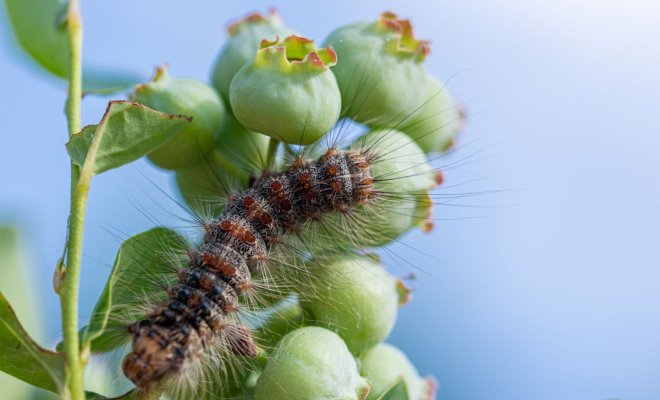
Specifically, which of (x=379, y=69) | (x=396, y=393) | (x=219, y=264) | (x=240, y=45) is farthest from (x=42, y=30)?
(x=396, y=393)

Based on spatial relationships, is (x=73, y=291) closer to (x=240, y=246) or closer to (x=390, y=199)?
(x=240, y=246)

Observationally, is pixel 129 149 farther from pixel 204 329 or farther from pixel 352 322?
pixel 352 322

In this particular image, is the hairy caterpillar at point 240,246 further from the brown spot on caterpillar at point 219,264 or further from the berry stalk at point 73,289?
the berry stalk at point 73,289

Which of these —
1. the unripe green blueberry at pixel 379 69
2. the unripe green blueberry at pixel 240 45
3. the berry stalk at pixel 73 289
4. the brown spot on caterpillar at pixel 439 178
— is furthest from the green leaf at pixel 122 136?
the brown spot on caterpillar at pixel 439 178

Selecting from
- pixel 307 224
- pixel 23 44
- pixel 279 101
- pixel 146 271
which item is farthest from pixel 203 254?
pixel 23 44

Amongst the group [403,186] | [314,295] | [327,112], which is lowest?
[314,295]

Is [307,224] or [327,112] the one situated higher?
[327,112]

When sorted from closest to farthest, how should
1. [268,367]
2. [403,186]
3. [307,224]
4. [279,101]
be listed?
[268,367]
[279,101]
[403,186]
[307,224]

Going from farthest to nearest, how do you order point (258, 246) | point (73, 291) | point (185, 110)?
1. point (258, 246)
2. point (185, 110)
3. point (73, 291)
